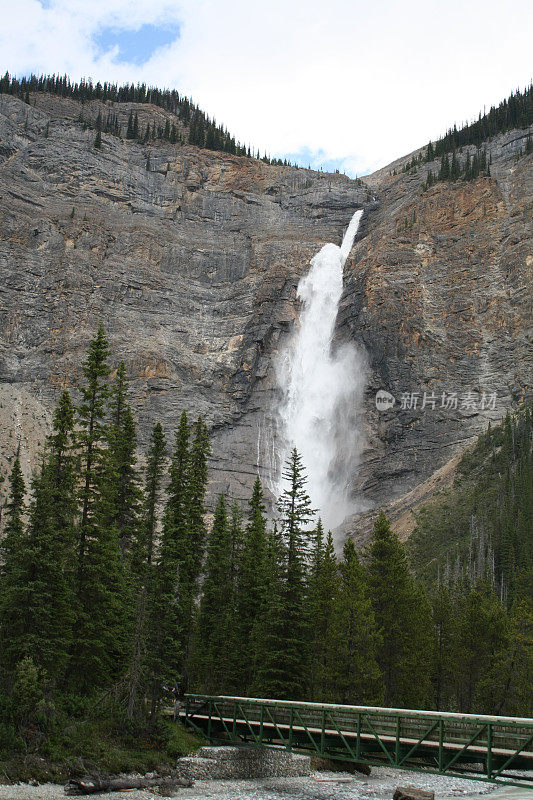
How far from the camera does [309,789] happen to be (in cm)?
2931

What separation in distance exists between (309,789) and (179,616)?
39.9 ft

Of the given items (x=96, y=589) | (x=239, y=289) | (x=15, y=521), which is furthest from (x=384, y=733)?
(x=239, y=289)

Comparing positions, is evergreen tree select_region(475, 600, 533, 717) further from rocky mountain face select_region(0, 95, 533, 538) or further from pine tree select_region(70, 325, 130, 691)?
rocky mountain face select_region(0, 95, 533, 538)

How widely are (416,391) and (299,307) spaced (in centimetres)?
2649

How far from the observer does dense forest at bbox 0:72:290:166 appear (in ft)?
464

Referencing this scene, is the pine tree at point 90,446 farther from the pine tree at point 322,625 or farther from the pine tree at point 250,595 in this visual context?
the pine tree at point 322,625

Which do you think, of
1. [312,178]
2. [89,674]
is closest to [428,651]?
[89,674]

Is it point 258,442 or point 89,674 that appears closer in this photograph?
point 89,674

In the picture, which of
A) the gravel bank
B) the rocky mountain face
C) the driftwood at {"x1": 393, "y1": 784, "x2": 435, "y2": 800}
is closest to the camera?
the gravel bank

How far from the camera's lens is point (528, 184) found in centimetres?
11138

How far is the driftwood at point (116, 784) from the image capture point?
23.2 metres

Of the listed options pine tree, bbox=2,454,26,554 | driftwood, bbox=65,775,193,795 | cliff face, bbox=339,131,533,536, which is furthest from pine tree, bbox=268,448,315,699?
cliff face, bbox=339,131,533,536

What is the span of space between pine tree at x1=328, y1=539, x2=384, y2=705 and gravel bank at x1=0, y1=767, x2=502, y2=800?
11.9 ft

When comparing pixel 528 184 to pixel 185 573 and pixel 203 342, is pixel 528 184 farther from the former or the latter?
pixel 185 573
